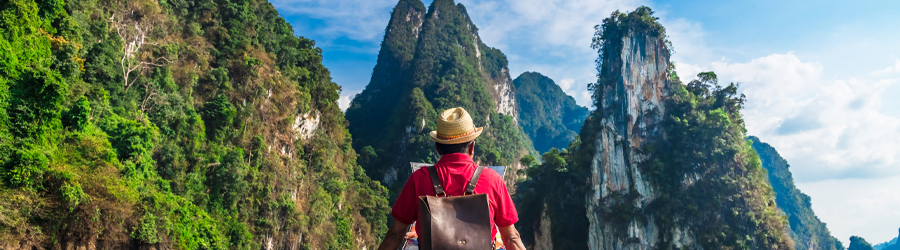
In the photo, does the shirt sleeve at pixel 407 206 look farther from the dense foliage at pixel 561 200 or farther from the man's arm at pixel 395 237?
the dense foliage at pixel 561 200

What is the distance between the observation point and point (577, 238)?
37.5 meters

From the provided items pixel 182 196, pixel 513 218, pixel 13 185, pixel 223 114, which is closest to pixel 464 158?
pixel 513 218

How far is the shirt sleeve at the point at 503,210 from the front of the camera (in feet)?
7.69

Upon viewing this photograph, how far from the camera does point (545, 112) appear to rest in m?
103

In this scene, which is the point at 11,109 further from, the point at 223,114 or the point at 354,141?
the point at 354,141

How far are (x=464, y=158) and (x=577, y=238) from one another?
36940mm

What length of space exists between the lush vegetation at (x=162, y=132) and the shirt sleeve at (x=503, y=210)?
14440 mm

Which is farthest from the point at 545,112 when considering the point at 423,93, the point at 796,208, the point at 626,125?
the point at 626,125

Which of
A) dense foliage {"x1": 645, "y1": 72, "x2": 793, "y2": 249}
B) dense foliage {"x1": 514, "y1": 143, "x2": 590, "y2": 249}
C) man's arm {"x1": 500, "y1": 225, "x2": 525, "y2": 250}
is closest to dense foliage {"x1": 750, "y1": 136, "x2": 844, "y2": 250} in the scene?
dense foliage {"x1": 645, "y1": 72, "x2": 793, "y2": 249}

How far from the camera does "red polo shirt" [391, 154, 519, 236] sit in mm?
2305

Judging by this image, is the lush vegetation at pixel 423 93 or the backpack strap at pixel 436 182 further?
the lush vegetation at pixel 423 93

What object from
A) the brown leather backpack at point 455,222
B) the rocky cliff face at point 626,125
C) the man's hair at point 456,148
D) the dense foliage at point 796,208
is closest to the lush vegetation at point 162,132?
the man's hair at point 456,148

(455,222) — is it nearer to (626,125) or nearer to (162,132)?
(162,132)

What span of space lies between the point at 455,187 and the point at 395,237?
0.34 meters
